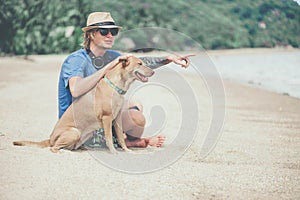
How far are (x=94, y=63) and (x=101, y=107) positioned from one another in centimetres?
50

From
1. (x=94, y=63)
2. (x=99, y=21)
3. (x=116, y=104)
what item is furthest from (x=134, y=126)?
(x=99, y=21)

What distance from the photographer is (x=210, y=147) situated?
4801mm

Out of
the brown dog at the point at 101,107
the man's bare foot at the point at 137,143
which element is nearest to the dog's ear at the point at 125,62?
the brown dog at the point at 101,107

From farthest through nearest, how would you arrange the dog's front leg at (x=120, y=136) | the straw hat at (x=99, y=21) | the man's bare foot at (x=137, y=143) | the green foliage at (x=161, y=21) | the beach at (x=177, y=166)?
the green foliage at (x=161, y=21) < the man's bare foot at (x=137, y=143) < the dog's front leg at (x=120, y=136) < the straw hat at (x=99, y=21) < the beach at (x=177, y=166)

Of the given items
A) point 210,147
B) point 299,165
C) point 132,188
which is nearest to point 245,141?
point 210,147

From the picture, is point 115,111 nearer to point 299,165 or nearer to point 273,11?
point 299,165

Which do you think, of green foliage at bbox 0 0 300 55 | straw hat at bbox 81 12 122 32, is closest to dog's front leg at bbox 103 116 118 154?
straw hat at bbox 81 12 122 32

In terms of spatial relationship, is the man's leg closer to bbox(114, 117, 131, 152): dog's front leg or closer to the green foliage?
bbox(114, 117, 131, 152): dog's front leg

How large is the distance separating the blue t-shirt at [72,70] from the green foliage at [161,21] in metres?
15.7

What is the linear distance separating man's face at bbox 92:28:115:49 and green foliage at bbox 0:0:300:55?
15.7 m

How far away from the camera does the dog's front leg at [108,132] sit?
13.1 feet

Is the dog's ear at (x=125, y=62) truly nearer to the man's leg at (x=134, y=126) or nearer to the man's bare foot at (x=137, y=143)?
the man's leg at (x=134, y=126)

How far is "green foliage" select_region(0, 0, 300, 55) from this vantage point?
2662cm

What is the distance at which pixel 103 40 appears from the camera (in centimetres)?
415
